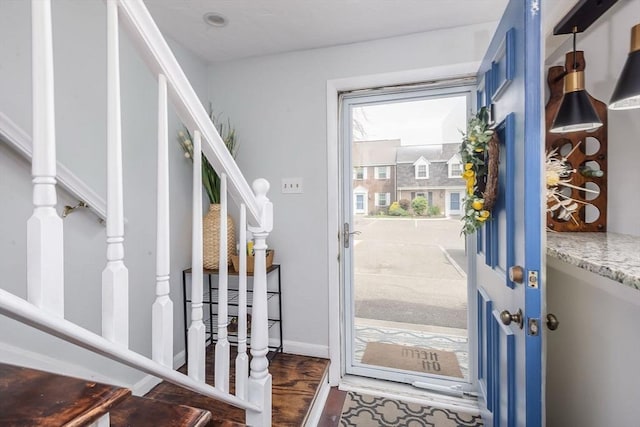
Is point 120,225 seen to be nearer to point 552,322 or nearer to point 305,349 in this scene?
point 552,322

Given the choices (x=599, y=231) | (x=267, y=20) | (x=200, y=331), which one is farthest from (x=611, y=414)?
(x=267, y=20)

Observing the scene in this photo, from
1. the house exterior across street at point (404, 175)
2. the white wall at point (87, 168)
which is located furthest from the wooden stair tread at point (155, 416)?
the house exterior across street at point (404, 175)

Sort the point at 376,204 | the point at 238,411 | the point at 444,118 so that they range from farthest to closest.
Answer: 1. the point at 376,204
2. the point at 444,118
3. the point at 238,411

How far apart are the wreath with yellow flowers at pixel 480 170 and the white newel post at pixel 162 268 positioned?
3.76 ft

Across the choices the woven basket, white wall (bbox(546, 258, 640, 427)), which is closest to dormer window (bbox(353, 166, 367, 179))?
the woven basket

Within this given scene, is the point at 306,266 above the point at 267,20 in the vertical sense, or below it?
below

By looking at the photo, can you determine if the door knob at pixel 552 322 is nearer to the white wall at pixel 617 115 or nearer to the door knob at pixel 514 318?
the door knob at pixel 514 318

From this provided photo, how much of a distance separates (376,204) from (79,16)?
195 cm

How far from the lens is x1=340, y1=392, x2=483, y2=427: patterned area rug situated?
170cm

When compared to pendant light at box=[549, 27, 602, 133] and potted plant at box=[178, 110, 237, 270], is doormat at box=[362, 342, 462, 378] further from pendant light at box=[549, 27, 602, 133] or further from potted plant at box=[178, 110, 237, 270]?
pendant light at box=[549, 27, 602, 133]

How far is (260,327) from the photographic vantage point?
49.1 inches

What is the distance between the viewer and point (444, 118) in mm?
2004

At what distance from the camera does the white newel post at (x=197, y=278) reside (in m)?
0.93

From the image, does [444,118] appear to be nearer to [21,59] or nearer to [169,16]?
[169,16]
